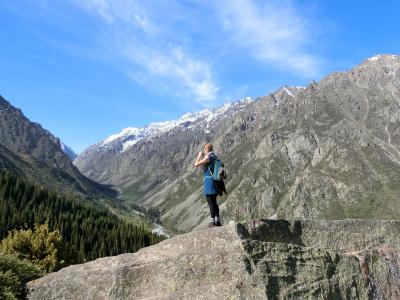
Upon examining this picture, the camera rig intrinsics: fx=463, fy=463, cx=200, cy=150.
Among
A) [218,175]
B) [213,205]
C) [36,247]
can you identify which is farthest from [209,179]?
[36,247]

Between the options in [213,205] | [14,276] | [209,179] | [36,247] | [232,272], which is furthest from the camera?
[36,247]

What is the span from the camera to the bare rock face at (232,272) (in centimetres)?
1919

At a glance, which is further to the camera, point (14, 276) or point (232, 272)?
point (14, 276)

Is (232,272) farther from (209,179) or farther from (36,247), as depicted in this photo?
(36,247)

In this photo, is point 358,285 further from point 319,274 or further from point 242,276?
point 242,276

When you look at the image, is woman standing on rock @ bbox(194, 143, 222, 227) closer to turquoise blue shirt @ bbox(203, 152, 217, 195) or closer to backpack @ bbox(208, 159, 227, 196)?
turquoise blue shirt @ bbox(203, 152, 217, 195)

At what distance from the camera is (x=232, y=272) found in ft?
63.1

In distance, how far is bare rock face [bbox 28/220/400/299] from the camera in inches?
755

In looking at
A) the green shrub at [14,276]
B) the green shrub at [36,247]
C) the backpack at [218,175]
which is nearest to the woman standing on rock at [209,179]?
the backpack at [218,175]

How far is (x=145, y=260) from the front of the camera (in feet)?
70.4

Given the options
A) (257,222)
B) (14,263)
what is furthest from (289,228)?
(14,263)

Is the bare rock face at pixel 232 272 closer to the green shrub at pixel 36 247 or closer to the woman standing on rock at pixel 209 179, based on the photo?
the woman standing on rock at pixel 209 179

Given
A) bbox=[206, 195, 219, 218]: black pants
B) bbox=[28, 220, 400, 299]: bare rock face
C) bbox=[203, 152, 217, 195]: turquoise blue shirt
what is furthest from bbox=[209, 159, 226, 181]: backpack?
bbox=[28, 220, 400, 299]: bare rock face

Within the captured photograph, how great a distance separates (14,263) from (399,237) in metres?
22.2
